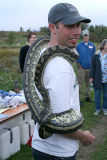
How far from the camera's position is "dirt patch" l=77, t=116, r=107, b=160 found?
4371 millimetres

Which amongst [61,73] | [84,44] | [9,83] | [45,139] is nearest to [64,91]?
[61,73]

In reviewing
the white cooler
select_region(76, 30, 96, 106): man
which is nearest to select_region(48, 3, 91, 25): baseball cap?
the white cooler

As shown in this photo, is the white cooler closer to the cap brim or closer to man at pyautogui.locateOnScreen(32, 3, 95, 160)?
man at pyautogui.locateOnScreen(32, 3, 95, 160)

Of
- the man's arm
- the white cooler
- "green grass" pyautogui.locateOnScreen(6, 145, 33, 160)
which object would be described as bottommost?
"green grass" pyautogui.locateOnScreen(6, 145, 33, 160)

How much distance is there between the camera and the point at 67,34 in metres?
1.69

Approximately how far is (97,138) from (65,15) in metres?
4.22

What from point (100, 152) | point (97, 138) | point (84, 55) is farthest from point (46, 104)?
point (84, 55)

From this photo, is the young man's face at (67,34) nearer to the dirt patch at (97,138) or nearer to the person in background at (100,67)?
the dirt patch at (97,138)

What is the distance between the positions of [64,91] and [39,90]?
254 mm

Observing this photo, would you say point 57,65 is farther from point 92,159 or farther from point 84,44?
point 84,44

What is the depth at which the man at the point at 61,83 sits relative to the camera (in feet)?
5.16

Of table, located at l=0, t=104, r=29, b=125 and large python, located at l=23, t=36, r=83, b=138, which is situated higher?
large python, located at l=23, t=36, r=83, b=138

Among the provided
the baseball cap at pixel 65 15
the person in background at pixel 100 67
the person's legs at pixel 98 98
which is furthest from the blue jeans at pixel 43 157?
the person's legs at pixel 98 98

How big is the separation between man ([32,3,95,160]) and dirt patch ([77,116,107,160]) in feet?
8.70
